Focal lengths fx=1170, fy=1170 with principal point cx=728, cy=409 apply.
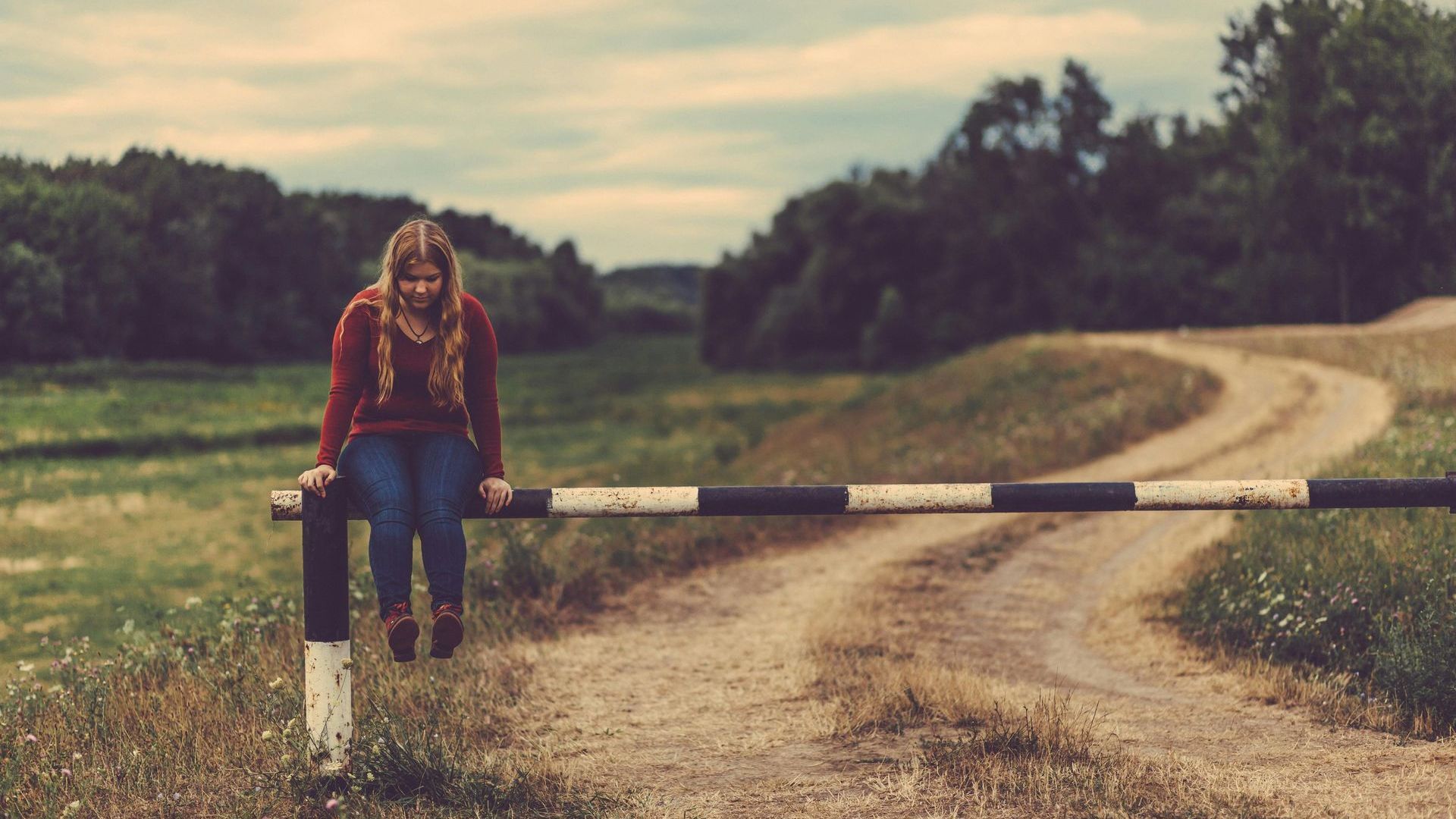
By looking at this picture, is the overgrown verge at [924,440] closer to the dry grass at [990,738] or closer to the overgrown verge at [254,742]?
the dry grass at [990,738]

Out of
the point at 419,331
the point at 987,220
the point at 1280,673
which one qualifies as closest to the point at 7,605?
the point at 419,331

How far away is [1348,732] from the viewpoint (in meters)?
5.79

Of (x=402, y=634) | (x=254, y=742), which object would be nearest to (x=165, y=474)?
(x=254, y=742)

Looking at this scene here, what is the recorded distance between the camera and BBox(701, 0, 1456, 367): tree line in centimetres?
2891

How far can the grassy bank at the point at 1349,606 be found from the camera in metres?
6.00

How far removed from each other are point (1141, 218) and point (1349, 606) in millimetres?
64506

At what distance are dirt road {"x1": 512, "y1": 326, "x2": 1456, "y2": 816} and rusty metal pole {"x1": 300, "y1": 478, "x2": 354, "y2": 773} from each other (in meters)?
1.15

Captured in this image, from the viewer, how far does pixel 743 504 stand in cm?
497

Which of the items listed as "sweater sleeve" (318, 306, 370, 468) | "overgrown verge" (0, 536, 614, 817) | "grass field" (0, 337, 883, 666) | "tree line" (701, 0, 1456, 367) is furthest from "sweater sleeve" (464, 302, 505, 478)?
"tree line" (701, 0, 1456, 367)

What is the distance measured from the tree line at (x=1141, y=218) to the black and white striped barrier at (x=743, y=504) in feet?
50.1

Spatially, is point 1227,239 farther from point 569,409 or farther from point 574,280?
point 574,280

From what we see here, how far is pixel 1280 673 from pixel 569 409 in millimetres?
53990

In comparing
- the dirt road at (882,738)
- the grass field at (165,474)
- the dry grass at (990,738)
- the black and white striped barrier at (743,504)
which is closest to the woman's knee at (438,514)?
the black and white striped barrier at (743,504)

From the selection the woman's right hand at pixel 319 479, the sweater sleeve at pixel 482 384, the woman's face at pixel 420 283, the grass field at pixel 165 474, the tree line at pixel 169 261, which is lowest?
the grass field at pixel 165 474
